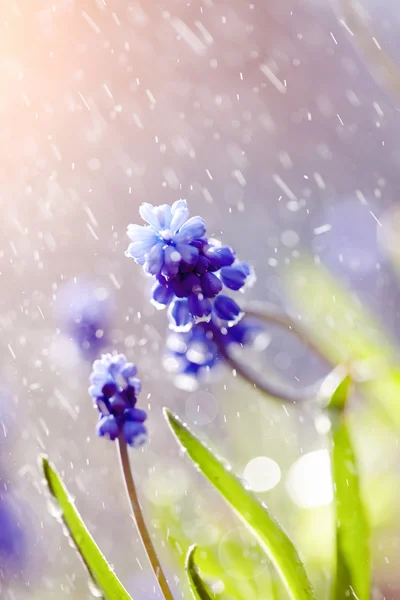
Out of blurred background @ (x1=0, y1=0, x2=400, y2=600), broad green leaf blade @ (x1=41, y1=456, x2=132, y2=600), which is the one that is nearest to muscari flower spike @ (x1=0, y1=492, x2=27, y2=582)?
blurred background @ (x1=0, y1=0, x2=400, y2=600)

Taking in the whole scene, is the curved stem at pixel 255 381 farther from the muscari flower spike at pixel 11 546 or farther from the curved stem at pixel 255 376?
the muscari flower spike at pixel 11 546

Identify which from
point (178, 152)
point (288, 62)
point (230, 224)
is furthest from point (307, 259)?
point (288, 62)

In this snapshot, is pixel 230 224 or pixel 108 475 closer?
pixel 108 475

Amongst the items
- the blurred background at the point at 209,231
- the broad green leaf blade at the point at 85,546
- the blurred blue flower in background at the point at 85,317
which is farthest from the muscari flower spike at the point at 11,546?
the broad green leaf blade at the point at 85,546

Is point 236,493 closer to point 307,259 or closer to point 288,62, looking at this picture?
point 307,259

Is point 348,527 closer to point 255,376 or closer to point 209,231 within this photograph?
point 255,376

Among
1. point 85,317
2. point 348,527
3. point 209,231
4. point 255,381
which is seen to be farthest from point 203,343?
point 209,231
